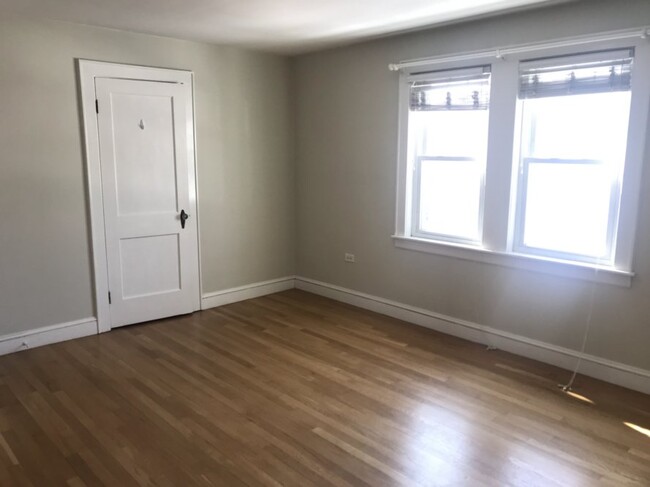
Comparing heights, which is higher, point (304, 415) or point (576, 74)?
point (576, 74)

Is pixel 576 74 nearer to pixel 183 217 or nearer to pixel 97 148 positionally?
pixel 183 217

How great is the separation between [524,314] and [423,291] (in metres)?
0.93

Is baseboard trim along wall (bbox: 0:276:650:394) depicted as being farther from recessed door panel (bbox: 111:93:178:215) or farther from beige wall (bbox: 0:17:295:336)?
recessed door panel (bbox: 111:93:178:215)

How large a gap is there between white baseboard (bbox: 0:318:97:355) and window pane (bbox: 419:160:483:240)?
2.96 metres

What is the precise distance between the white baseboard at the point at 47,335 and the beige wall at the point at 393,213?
228 cm

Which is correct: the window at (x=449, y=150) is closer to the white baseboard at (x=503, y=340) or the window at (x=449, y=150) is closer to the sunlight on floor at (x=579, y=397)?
the white baseboard at (x=503, y=340)

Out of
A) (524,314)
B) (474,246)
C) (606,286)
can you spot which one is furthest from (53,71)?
(606,286)

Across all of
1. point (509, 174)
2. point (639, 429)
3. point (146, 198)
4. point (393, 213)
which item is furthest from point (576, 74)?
point (146, 198)

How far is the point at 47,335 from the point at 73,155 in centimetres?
143

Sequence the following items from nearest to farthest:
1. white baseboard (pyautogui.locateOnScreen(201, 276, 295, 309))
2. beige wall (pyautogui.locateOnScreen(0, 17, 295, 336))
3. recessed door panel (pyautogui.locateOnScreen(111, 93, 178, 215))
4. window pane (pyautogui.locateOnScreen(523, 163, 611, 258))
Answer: window pane (pyautogui.locateOnScreen(523, 163, 611, 258)) < beige wall (pyautogui.locateOnScreen(0, 17, 295, 336)) < recessed door panel (pyautogui.locateOnScreen(111, 93, 178, 215)) < white baseboard (pyautogui.locateOnScreen(201, 276, 295, 309))

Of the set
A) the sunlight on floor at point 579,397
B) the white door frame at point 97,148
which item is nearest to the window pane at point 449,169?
the sunlight on floor at point 579,397

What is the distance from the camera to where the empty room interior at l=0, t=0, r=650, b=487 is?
275cm

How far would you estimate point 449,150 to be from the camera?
420cm

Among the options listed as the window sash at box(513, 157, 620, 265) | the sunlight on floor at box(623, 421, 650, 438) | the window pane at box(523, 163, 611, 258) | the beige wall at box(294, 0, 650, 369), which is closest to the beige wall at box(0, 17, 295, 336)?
the beige wall at box(294, 0, 650, 369)
